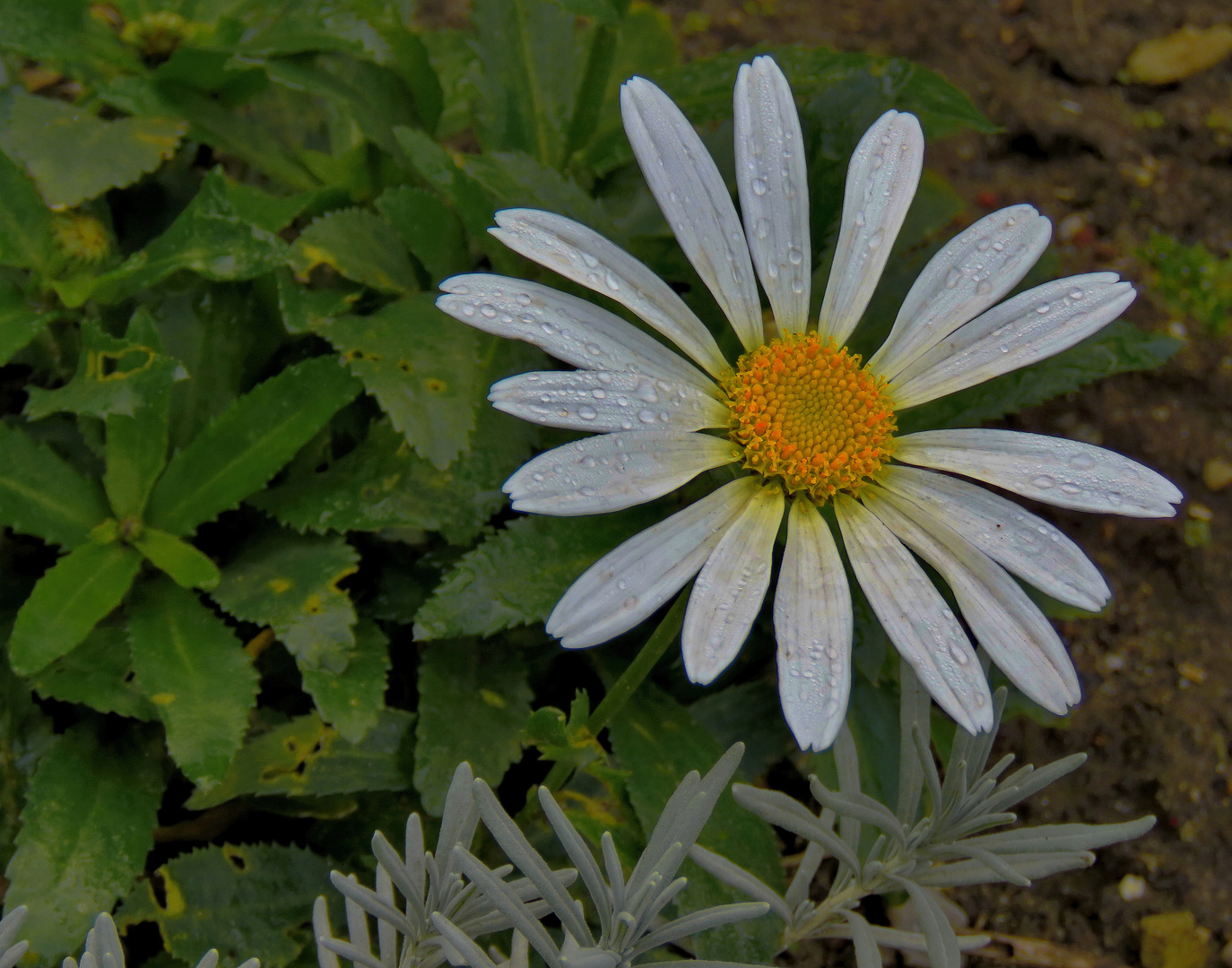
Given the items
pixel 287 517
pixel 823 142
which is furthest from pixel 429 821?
pixel 823 142

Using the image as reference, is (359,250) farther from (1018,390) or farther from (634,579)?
(1018,390)

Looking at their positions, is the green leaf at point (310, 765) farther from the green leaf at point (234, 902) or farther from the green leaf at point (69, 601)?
the green leaf at point (69, 601)

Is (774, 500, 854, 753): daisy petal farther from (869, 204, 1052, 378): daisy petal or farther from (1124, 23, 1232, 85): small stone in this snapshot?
(1124, 23, 1232, 85): small stone

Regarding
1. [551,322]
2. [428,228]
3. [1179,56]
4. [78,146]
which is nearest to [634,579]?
[551,322]

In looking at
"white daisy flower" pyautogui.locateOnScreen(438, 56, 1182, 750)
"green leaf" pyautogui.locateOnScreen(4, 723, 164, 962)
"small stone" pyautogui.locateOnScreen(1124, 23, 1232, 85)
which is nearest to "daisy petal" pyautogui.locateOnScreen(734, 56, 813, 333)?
"white daisy flower" pyautogui.locateOnScreen(438, 56, 1182, 750)

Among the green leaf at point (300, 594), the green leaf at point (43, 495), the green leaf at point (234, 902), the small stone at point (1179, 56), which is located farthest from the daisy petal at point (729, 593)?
the small stone at point (1179, 56)

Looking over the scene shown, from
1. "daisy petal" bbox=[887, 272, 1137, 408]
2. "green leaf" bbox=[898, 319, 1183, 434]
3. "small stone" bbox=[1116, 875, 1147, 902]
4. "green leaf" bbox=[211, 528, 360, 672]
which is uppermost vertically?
"daisy petal" bbox=[887, 272, 1137, 408]

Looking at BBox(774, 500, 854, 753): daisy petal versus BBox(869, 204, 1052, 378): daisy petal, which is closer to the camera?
BBox(774, 500, 854, 753): daisy petal
